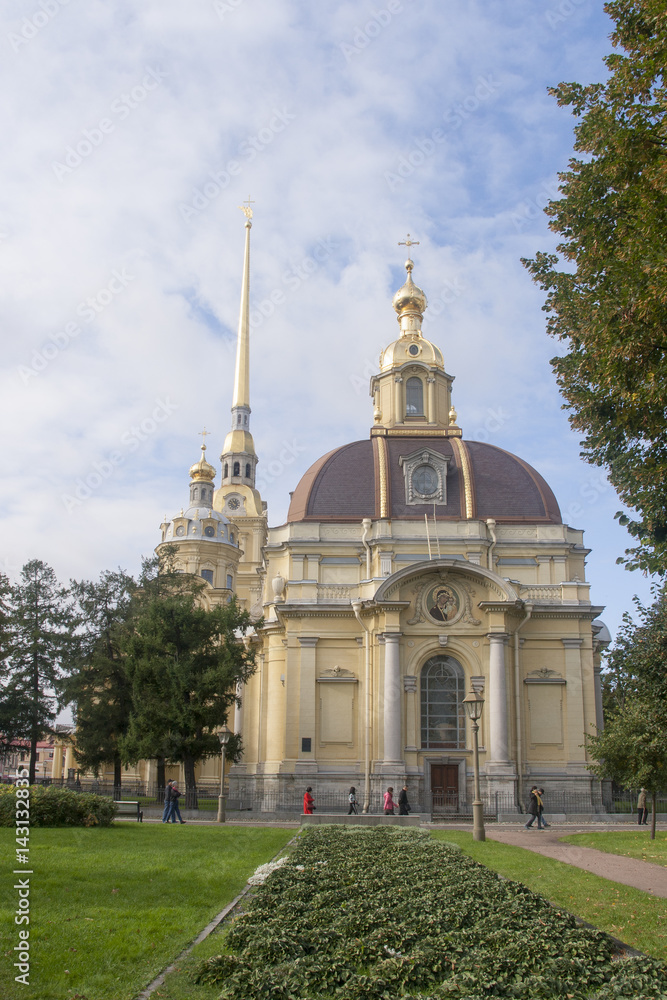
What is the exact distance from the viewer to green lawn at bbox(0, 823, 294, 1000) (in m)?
7.57

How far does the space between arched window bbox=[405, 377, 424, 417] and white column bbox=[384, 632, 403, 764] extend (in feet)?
51.2

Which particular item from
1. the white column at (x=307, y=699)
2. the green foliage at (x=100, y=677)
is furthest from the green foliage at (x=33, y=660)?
the white column at (x=307, y=699)

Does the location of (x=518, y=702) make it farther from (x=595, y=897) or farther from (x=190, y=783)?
(x=595, y=897)

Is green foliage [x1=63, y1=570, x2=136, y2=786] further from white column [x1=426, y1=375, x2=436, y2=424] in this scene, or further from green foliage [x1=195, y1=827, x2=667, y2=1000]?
green foliage [x1=195, y1=827, x2=667, y2=1000]

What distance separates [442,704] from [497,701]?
99.9 inches

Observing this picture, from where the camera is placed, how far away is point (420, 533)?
42.0 meters

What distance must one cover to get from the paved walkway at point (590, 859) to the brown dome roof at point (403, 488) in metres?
16.8

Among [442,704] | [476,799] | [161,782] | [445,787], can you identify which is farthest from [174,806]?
[161,782]

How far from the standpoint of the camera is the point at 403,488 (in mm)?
43500

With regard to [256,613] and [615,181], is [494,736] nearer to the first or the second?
[256,613]

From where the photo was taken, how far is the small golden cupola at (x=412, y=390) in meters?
49.0

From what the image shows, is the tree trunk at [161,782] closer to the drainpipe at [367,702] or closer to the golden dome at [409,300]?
the drainpipe at [367,702]

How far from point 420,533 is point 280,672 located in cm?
949

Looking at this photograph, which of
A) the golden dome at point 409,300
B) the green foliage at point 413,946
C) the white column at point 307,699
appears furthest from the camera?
the golden dome at point 409,300
